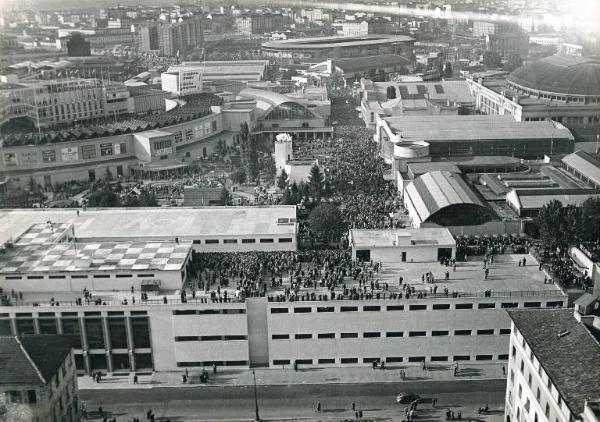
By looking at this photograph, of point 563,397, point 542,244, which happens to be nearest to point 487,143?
point 542,244

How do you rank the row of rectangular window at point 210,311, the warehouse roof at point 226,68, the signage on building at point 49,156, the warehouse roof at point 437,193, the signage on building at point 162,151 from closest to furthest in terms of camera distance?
the row of rectangular window at point 210,311 → the warehouse roof at point 437,193 → the signage on building at point 49,156 → the signage on building at point 162,151 → the warehouse roof at point 226,68

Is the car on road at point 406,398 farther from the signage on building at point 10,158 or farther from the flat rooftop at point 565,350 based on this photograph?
the signage on building at point 10,158

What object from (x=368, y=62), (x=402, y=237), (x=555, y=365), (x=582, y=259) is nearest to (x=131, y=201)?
(x=402, y=237)

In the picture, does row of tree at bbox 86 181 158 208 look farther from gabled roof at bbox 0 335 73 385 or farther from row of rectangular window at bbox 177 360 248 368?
gabled roof at bbox 0 335 73 385

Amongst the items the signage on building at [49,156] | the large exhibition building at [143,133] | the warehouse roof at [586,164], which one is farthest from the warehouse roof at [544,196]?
the signage on building at [49,156]

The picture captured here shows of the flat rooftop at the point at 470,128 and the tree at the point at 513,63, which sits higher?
the tree at the point at 513,63

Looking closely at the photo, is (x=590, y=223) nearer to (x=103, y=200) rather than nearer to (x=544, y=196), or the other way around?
(x=544, y=196)
